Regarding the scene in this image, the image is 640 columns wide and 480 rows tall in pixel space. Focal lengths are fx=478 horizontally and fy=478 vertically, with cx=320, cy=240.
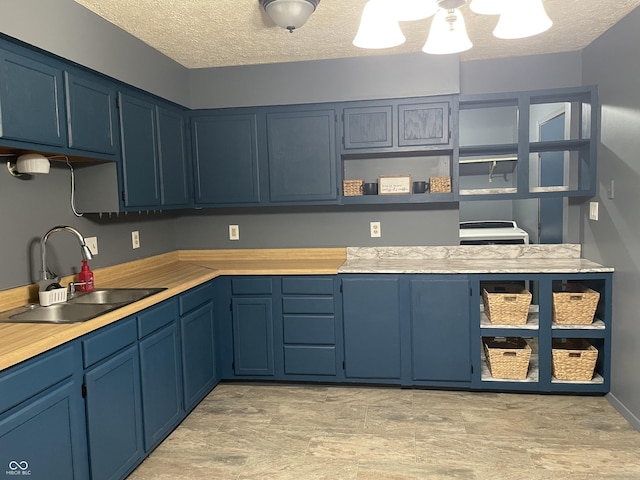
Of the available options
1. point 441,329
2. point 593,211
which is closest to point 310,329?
point 441,329

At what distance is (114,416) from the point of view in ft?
7.27

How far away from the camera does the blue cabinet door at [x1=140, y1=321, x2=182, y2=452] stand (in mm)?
2500

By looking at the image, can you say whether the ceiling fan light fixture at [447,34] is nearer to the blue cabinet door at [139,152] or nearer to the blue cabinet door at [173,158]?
the blue cabinet door at [139,152]

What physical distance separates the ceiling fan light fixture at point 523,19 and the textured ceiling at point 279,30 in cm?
105

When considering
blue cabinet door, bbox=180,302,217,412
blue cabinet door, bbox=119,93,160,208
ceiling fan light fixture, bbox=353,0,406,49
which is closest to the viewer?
ceiling fan light fixture, bbox=353,0,406,49

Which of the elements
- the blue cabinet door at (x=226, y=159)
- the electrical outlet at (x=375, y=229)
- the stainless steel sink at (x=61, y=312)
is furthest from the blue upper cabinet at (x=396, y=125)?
the stainless steel sink at (x=61, y=312)

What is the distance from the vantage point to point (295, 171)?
362 cm

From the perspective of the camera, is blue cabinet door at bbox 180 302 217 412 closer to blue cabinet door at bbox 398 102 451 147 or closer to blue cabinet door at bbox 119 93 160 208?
blue cabinet door at bbox 119 93 160 208

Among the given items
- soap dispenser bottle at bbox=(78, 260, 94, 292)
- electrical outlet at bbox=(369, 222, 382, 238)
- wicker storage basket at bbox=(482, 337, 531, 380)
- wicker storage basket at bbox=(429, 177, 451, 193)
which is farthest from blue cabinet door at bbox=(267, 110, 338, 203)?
wicker storage basket at bbox=(482, 337, 531, 380)

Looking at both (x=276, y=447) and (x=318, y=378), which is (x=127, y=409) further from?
(x=318, y=378)

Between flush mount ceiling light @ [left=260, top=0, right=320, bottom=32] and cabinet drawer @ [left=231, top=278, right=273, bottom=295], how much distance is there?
1.71 meters

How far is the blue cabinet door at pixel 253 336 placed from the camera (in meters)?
3.45

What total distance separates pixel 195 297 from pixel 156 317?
50 cm

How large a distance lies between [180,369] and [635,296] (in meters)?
2.73
